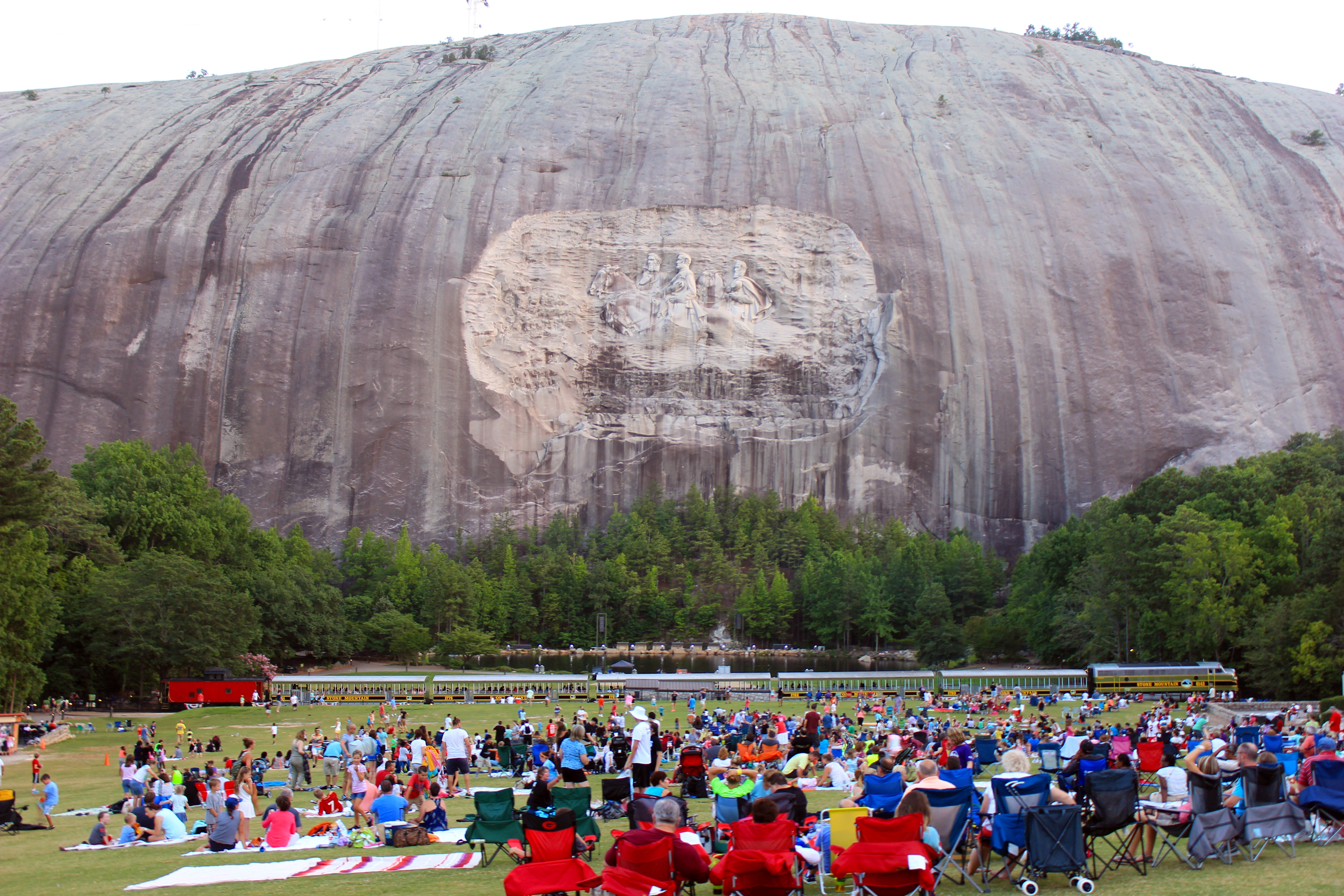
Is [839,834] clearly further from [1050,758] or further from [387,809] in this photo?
[387,809]

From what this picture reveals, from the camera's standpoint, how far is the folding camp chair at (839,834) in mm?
8875

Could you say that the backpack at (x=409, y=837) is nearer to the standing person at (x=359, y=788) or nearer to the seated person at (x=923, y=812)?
the standing person at (x=359, y=788)

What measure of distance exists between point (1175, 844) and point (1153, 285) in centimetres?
6974

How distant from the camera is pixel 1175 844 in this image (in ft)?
32.2

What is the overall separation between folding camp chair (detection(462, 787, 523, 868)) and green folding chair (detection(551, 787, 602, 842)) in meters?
0.41

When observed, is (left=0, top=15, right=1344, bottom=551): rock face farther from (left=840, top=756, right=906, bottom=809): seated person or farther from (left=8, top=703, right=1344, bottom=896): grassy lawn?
(left=840, top=756, right=906, bottom=809): seated person

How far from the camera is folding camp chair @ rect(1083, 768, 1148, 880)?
9.02 meters

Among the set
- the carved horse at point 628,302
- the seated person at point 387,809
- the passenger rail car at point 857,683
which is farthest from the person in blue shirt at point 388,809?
the carved horse at point 628,302

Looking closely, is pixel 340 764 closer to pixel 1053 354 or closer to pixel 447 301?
pixel 447 301

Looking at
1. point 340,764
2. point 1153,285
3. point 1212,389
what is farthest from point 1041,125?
point 340,764

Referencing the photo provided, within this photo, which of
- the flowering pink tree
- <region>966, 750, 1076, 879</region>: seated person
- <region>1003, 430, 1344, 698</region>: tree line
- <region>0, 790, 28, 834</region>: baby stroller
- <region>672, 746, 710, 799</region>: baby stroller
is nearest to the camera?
<region>966, 750, 1076, 879</region>: seated person

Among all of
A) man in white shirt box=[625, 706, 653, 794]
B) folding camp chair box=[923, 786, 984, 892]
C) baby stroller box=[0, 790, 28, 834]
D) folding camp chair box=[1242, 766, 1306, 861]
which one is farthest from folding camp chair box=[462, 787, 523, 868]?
baby stroller box=[0, 790, 28, 834]

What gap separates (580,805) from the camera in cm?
1029

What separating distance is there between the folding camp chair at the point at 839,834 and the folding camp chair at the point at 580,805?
2.14 meters
